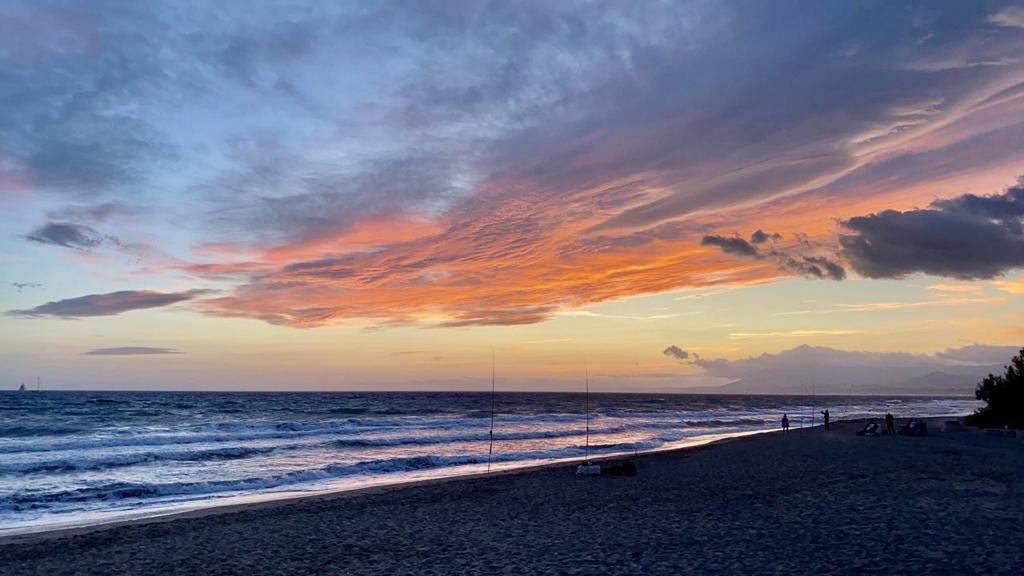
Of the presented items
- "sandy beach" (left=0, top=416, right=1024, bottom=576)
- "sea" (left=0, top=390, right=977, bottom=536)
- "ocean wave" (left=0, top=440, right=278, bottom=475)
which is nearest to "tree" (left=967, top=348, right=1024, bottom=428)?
"sea" (left=0, top=390, right=977, bottom=536)

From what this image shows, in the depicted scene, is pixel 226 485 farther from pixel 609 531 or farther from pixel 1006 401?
pixel 1006 401

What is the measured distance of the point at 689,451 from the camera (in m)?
35.1

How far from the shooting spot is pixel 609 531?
13906 mm

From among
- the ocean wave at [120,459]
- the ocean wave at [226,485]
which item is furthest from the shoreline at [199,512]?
the ocean wave at [120,459]

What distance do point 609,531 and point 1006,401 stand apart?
46.7m

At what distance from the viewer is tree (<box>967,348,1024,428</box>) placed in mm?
45000

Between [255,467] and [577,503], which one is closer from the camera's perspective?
[577,503]

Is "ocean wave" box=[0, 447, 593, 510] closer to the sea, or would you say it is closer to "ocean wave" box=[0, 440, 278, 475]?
the sea

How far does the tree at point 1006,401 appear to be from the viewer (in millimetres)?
45000

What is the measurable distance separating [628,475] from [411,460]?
1330 centimetres

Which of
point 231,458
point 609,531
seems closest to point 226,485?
point 231,458

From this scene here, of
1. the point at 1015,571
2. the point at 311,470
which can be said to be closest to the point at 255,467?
the point at 311,470

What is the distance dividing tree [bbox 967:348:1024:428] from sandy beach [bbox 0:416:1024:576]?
27.9 m

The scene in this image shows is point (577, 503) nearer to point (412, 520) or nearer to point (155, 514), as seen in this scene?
point (412, 520)
